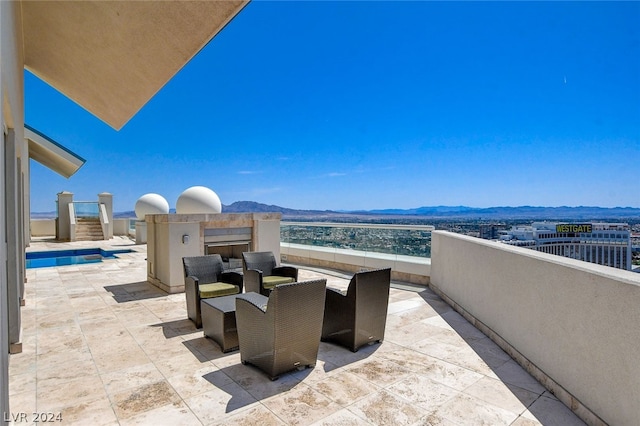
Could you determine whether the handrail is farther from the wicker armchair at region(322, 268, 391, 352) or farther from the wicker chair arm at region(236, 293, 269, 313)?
the wicker chair arm at region(236, 293, 269, 313)

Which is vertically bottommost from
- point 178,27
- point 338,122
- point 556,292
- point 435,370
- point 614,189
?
point 435,370

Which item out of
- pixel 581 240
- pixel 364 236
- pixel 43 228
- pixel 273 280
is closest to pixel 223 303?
pixel 273 280

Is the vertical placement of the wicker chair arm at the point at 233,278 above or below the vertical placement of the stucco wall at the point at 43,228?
below

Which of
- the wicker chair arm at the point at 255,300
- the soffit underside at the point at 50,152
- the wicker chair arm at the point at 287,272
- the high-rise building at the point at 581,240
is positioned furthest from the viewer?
the soffit underside at the point at 50,152

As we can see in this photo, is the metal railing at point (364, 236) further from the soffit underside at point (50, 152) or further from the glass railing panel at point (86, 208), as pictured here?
the glass railing panel at point (86, 208)

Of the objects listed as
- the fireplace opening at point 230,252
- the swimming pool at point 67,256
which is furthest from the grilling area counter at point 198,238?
the swimming pool at point 67,256

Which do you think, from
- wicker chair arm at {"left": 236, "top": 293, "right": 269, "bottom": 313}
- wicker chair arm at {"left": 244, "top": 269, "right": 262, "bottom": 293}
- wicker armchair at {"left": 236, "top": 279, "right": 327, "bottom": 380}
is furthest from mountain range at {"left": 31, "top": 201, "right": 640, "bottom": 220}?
wicker chair arm at {"left": 236, "top": 293, "right": 269, "bottom": 313}

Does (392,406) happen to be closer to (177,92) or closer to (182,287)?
(182,287)

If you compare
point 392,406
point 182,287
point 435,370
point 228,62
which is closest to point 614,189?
point 435,370

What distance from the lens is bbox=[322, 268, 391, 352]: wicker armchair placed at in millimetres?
4199

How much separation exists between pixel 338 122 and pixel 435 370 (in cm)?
1857

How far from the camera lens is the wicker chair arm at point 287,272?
20.1 feet

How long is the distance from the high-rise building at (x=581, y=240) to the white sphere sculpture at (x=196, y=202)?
730 centimetres

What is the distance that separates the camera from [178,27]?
406cm
